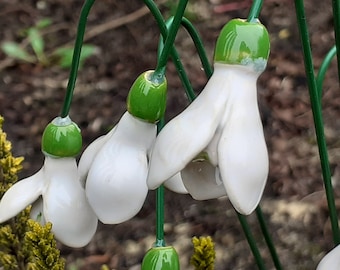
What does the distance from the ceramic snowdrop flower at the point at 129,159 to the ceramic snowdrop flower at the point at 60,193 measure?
6cm

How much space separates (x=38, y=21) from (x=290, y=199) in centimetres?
101

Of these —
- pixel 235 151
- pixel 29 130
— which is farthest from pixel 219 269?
pixel 235 151

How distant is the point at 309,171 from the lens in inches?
72.9

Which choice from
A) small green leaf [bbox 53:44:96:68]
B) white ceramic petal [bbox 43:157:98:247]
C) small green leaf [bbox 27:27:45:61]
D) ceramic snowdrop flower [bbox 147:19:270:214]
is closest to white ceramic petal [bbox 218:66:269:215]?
ceramic snowdrop flower [bbox 147:19:270:214]

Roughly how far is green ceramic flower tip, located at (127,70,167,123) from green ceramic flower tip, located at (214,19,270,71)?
0.25 ft

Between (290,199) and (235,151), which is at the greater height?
(235,151)

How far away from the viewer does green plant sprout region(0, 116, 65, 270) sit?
0.71 metres

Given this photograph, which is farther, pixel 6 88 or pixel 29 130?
pixel 6 88

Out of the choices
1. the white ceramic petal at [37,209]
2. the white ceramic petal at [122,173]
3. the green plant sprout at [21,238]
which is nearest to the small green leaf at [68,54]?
the green plant sprout at [21,238]

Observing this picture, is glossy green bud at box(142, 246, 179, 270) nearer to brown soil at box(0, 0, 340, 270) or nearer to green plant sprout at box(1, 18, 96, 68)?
brown soil at box(0, 0, 340, 270)

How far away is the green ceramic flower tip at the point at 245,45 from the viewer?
22.4 inches

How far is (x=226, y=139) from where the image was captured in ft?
1.81

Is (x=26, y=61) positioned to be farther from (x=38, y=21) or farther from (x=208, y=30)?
(x=208, y=30)

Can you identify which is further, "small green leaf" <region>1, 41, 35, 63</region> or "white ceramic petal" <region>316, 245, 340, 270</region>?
"small green leaf" <region>1, 41, 35, 63</region>
